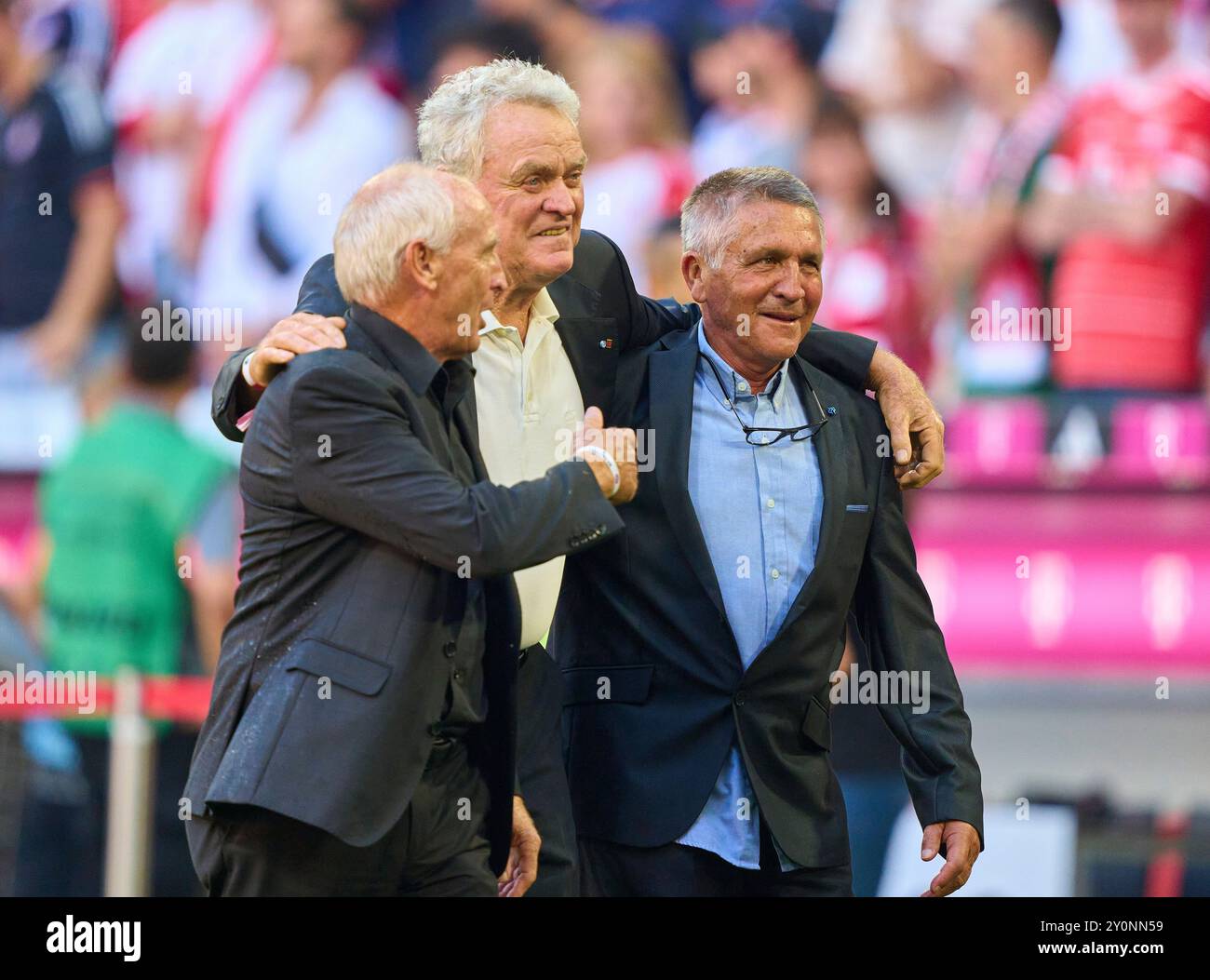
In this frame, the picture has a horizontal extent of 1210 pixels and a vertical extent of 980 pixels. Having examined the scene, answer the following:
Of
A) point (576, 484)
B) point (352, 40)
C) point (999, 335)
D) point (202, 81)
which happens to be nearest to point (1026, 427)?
point (999, 335)

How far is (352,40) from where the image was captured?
7020 millimetres

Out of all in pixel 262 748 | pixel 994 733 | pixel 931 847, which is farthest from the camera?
pixel 994 733

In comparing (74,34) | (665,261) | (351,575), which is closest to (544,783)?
(351,575)

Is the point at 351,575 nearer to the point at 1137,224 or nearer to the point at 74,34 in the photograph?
the point at 1137,224

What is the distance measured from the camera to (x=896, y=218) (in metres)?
6.77

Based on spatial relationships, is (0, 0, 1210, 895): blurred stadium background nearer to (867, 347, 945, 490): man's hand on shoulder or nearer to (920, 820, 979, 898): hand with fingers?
(867, 347, 945, 490): man's hand on shoulder

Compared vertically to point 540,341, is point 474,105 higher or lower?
higher

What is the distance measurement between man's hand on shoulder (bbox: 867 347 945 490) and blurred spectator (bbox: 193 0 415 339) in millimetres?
4218

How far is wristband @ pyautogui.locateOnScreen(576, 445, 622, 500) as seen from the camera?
99.1 inches

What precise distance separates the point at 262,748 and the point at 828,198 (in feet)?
15.9

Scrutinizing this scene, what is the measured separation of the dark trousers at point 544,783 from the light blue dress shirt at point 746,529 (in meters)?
0.19

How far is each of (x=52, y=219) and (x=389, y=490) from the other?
5259 mm

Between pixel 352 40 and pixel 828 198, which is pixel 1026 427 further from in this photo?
pixel 352 40

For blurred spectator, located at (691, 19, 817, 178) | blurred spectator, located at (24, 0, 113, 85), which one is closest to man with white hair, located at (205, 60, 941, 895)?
blurred spectator, located at (691, 19, 817, 178)
